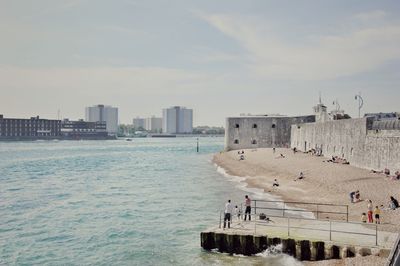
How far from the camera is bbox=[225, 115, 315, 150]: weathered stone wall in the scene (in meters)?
82.5

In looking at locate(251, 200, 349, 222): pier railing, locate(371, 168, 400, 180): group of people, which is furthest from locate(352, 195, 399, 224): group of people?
locate(371, 168, 400, 180): group of people

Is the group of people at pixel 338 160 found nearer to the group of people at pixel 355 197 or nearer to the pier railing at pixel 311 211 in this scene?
the group of people at pixel 355 197

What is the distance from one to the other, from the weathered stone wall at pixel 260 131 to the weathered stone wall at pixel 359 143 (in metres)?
21.7

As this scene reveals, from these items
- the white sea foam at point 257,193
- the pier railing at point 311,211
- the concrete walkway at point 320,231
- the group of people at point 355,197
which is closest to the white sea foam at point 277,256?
the concrete walkway at point 320,231

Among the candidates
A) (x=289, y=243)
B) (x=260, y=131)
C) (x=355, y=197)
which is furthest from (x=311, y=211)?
(x=260, y=131)

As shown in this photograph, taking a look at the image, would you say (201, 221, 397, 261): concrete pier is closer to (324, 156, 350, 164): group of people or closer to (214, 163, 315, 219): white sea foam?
(214, 163, 315, 219): white sea foam

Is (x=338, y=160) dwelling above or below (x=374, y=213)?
above

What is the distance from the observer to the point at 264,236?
18.6 m

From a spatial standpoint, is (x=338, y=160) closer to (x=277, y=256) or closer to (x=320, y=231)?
(x=320, y=231)

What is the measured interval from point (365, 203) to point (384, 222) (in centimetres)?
538

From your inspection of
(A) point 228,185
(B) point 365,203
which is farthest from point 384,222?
(A) point 228,185

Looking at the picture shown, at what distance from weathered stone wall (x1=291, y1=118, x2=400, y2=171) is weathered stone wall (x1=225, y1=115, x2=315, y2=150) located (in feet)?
71.3

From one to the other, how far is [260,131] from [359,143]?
43.6m

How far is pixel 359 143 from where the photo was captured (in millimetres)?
40344
